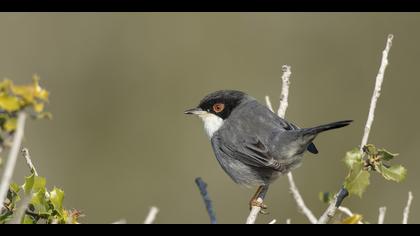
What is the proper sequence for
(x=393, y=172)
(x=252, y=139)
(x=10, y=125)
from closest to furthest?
(x=10, y=125) → (x=393, y=172) → (x=252, y=139)

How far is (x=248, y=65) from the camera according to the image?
11180mm

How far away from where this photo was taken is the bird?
558 centimetres

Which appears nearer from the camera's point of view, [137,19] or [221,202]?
[221,202]

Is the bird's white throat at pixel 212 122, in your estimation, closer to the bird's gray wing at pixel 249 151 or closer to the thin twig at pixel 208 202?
the bird's gray wing at pixel 249 151

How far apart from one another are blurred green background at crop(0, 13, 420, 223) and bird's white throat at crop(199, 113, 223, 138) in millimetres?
3979

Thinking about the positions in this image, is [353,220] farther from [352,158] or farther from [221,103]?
[221,103]

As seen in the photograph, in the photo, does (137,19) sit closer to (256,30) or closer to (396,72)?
(256,30)

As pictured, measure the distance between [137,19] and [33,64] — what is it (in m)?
1.99

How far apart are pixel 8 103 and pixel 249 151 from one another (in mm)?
3523

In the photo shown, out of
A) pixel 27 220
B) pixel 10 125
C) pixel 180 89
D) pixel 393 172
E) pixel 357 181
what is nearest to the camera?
pixel 10 125

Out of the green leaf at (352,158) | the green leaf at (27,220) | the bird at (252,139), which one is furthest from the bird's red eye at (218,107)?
the green leaf at (27,220)

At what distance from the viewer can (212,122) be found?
6375 millimetres

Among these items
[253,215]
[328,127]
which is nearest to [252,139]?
[328,127]
